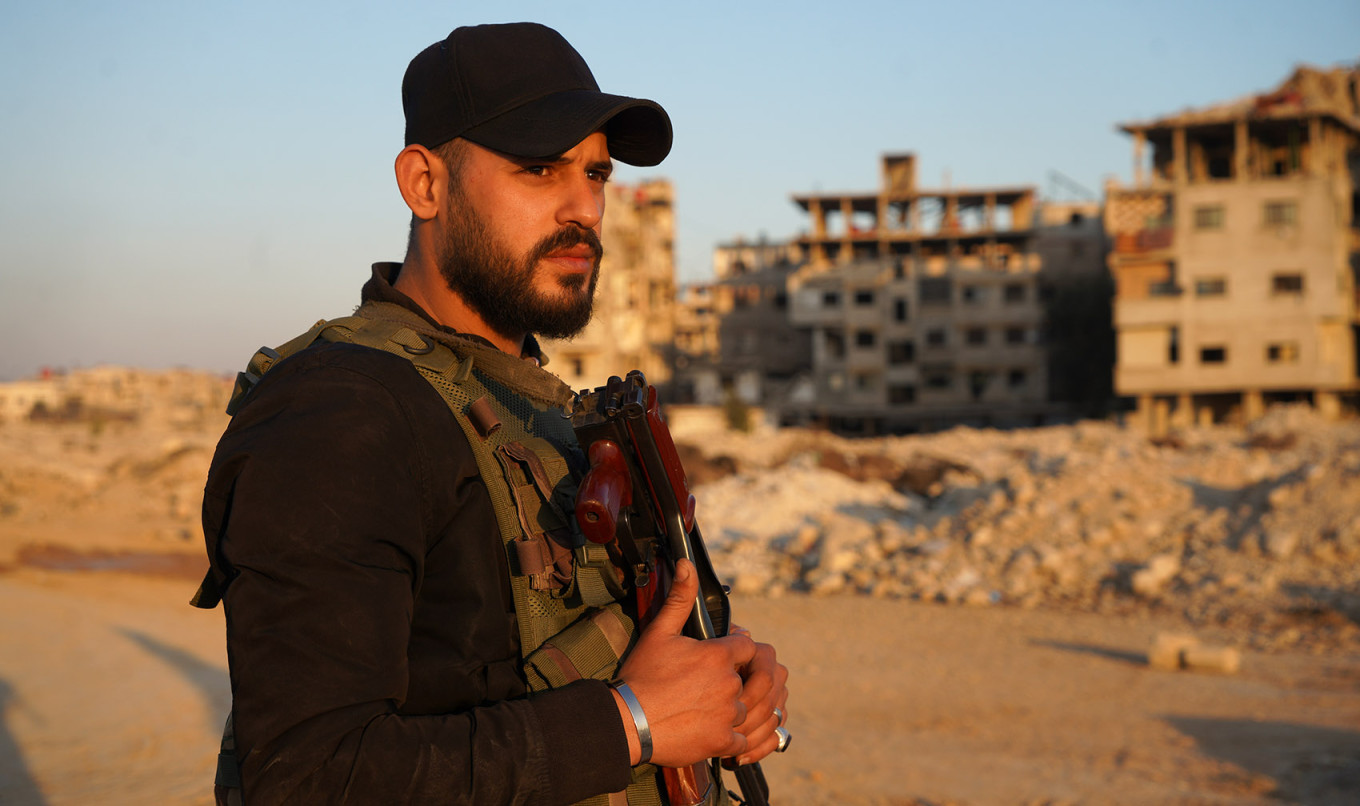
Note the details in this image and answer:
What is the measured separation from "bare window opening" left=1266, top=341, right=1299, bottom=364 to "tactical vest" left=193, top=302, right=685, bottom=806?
3658cm

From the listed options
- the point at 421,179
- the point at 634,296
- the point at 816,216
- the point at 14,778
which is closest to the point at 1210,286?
the point at 816,216

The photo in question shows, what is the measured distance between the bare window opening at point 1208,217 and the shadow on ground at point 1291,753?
30377mm

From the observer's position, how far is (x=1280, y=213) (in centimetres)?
3275

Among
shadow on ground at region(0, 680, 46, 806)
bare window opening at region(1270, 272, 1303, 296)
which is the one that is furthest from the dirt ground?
bare window opening at region(1270, 272, 1303, 296)

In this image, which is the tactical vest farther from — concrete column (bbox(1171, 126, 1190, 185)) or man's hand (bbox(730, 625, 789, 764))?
concrete column (bbox(1171, 126, 1190, 185))

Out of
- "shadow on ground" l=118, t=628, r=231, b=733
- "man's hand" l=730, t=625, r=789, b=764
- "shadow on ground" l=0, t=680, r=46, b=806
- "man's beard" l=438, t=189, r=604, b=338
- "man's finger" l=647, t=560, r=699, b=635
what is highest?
"man's beard" l=438, t=189, r=604, b=338

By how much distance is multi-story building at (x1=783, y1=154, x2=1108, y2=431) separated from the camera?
138 feet

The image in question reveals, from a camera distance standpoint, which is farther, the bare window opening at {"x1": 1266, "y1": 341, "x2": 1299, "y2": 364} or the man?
the bare window opening at {"x1": 1266, "y1": 341, "x2": 1299, "y2": 364}

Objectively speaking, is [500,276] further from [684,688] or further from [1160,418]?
[1160,418]

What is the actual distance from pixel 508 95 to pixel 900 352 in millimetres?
43248

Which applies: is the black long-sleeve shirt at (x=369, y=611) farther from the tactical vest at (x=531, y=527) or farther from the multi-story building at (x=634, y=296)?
the multi-story building at (x=634, y=296)

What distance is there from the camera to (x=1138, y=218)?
34469 mm

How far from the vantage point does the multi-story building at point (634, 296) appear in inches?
1544

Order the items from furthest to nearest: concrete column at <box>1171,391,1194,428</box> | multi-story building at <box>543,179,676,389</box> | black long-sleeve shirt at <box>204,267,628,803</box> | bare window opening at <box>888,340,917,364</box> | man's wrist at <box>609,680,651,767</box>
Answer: bare window opening at <box>888,340,917,364</box> < multi-story building at <box>543,179,676,389</box> < concrete column at <box>1171,391,1194,428</box> < man's wrist at <box>609,680,651,767</box> < black long-sleeve shirt at <box>204,267,628,803</box>
